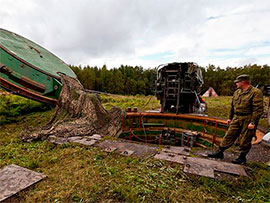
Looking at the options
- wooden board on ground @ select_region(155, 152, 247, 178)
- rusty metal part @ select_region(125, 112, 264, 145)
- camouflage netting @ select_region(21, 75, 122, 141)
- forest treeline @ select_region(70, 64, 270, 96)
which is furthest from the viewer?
forest treeline @ select_region(70, 64, 270, 96)

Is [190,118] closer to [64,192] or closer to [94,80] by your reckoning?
[64,192]

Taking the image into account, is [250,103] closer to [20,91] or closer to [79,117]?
[79,117]

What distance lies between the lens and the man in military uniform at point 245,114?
2554mm

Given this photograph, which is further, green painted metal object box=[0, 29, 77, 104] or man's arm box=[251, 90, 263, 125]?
green painted metal object box=[0, 29, 77, 104]

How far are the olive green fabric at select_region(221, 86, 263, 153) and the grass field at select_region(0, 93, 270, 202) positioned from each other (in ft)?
1.61

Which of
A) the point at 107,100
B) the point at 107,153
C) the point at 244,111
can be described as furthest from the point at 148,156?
the point at 107,100

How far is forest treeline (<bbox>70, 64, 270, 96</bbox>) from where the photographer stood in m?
32.2

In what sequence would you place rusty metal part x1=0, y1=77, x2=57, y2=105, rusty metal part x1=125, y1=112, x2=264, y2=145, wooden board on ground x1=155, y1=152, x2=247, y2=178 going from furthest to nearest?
1. rusty metal part x1=125, y1=112, x2=264, y2=145
2. rusty metal part x1=0, y1=77, x2=57, y2=105
3. wooden board on ground x1=155, y1=152, x2=247, y2=178

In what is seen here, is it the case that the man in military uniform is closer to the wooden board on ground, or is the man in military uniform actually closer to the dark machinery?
the wooden board on ground

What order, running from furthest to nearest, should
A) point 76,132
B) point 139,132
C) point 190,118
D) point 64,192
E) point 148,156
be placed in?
1. point 139,132
2. point 190,118
3. point 76,132
4. point 148,156
5. point 64,192

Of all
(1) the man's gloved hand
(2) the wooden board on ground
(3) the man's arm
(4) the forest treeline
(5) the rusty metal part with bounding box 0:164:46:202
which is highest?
(4) the forest treeline

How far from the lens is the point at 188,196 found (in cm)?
190

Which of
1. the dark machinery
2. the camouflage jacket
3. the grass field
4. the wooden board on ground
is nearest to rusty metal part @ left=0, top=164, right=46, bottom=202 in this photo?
the grass field

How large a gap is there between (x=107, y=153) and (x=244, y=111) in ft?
8.98
